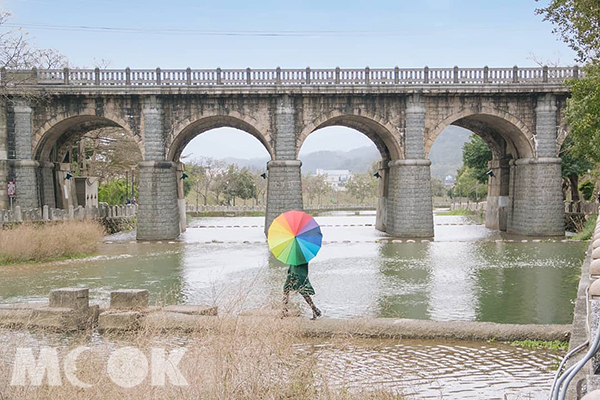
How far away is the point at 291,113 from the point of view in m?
32.5

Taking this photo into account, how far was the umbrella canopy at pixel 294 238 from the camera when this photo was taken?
36.2ft

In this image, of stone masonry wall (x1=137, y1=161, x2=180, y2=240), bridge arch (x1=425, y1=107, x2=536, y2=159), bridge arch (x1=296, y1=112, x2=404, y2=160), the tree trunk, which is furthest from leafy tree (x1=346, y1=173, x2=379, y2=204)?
stone masonry wall (x1=137, y1=161, x2=180, y2=240)

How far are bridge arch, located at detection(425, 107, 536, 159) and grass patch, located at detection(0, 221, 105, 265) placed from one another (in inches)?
651

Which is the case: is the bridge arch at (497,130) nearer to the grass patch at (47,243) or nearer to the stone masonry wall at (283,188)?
the stone masonry wall at (283,188)

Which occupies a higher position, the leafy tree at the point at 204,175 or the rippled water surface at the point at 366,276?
the leafy tree at the point at 204,175

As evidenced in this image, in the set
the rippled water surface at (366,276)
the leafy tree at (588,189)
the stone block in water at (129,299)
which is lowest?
the rippled water surface at (366,276)

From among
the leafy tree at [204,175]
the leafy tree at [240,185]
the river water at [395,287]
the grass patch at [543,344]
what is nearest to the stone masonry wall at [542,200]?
the river water at [395,287]

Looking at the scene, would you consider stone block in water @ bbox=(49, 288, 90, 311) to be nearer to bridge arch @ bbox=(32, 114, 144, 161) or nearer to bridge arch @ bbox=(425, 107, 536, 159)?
bridge arch @ bbox=(32, 114, 144, 161)

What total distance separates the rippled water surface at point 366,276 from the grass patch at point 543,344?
6.93 feet

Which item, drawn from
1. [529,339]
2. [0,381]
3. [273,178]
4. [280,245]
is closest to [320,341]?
[280,245]

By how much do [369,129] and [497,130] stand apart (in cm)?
697

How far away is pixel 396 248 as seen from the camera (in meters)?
27.4

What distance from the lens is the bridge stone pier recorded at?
3212 centimetres

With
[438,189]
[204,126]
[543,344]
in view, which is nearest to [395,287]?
[543,344]
